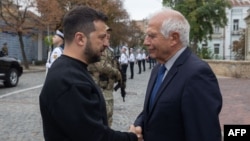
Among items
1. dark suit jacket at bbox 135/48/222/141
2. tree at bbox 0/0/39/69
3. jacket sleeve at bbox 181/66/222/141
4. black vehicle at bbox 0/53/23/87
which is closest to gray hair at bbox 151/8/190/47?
dark suit jacket at bbox 135/48/222/141

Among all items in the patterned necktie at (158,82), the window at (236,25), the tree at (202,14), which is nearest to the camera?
the patterned necktie at (158,82)

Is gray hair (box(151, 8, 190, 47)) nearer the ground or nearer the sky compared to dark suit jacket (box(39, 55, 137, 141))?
nearer the sky

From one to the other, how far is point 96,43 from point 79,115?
48 centimetres

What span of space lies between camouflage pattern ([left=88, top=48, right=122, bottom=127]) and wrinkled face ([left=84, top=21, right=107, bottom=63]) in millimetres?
2615

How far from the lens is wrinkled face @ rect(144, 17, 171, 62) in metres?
2.86

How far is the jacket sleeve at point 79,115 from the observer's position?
225 centimetres

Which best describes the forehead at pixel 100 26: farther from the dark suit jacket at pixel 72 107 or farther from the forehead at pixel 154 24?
the forehead at pixel 154 24

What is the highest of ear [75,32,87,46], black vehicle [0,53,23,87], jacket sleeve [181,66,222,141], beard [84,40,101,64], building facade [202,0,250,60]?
building facade [202,0,250,60]

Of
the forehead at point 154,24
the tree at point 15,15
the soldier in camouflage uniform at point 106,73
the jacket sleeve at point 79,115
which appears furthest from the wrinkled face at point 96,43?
the tree at point 15,15

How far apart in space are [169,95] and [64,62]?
0.71m

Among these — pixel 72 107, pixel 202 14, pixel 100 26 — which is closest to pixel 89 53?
pixel 100 26

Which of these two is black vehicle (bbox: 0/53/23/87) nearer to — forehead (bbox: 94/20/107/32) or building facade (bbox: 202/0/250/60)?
forehead (bbox: 94/20/107/32)

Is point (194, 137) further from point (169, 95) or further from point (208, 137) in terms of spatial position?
point (169, 95)

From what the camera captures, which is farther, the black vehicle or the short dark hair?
the black vehicle
